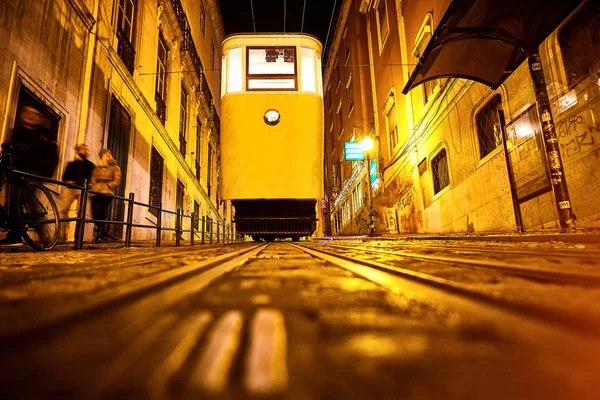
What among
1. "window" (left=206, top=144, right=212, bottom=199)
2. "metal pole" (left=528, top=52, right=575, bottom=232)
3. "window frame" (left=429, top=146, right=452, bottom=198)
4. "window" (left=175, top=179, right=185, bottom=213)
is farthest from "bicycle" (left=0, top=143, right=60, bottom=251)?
"window" (left=206, top=144, right=212, bottom=199)

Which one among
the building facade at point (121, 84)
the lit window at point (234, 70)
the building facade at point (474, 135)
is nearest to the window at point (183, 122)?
the building facade at point (121, 84)

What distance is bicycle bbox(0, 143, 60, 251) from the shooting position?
10.8 feet

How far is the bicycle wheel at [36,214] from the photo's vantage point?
341 cm

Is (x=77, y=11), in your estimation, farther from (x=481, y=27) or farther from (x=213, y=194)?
(x=213, y=194)

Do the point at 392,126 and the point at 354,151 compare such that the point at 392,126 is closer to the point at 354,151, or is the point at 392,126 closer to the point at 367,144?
the point at 367,144

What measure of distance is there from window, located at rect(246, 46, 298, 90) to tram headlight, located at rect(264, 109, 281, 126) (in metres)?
0.48

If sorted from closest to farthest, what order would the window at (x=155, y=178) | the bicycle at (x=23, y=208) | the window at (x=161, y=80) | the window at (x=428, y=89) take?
the bicycle at (x=23, y=208) → the window at (x=155, y=178) → the window at (x=428, y=89) → the window at (x=161, y=80)

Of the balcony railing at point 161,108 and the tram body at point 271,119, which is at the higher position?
the balcony railing at point 161,108

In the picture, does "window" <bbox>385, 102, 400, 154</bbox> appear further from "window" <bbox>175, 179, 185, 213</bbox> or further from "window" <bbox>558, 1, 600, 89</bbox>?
"window" <bbox>175, 179, 185, 213</bbox>

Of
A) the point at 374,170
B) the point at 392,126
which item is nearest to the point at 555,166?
the point at 392,126

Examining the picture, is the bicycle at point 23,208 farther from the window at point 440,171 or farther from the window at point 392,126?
the window at point 392,126

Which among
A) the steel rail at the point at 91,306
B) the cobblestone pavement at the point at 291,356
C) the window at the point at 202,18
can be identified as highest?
the window at the point at 202,18

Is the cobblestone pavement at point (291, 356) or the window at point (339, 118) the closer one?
the cobblestone pavement at point (291, 356)

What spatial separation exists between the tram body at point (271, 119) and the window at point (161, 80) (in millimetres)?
4782
